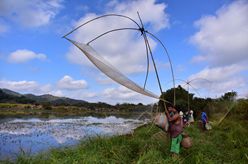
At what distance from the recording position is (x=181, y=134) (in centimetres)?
654

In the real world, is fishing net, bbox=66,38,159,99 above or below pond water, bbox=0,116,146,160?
above

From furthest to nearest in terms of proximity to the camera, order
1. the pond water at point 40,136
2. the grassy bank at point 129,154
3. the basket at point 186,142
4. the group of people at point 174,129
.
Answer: the pond water at point 40,136 < the basket at point 186,142 < the group of people at point 174,129 < the grassy bank at point 129,154

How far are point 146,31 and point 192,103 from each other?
2448 cm

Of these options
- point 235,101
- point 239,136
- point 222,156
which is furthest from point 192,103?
point 222,156

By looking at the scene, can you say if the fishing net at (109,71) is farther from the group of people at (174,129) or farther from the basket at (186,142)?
the basket at (186,142)

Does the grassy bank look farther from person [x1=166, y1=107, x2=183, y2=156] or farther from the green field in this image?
person [x1=166, y1=107, x2=183, y2=156]

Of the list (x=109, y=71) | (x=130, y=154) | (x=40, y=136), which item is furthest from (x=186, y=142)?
(x=40, y=136)

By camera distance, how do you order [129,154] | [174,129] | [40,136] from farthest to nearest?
[40,136]
[174,129]
[129,154]

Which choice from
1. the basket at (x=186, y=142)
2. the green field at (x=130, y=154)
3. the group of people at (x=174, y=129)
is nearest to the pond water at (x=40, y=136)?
the green field at (x=130, y=154)

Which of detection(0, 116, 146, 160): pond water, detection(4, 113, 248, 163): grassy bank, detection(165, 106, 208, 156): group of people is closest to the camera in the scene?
detection(4, 113, 248, 163): grassy bank

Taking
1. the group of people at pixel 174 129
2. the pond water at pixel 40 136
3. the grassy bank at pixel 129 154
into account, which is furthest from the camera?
the pond water at pixel 40 136

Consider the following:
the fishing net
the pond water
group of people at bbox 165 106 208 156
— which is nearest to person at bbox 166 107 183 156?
group of people at bbox 165 106 208 156

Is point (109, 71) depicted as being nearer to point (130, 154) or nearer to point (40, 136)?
point (130, 154)

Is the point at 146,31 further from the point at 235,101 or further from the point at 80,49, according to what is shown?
the point at 235,101
